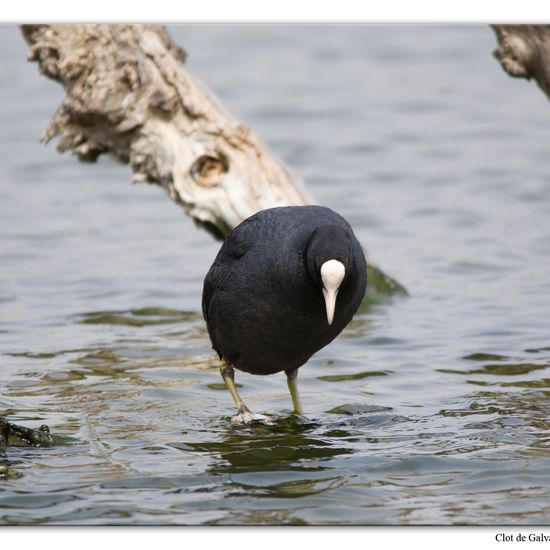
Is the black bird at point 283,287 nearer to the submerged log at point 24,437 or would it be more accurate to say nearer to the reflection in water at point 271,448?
the reflection in water at point 271,448

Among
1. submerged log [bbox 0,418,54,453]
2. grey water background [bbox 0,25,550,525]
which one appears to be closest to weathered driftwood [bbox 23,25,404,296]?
grey water background [bbox 0,25,550,525]

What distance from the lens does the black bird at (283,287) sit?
6.27m

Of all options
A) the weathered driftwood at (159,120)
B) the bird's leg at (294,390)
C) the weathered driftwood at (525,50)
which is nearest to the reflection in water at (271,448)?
the bird's leg at (294,390)

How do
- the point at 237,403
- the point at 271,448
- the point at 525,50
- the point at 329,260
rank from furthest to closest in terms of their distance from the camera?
the point at 525,50 → the point at 237,403 → the point at 271,448 → the point at 329,260

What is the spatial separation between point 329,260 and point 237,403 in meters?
1.63

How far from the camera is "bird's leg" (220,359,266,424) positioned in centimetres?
725

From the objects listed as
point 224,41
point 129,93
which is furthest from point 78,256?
point 224,41

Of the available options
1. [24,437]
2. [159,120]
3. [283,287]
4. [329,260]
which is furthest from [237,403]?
[159,120]

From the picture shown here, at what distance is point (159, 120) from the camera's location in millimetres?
9445

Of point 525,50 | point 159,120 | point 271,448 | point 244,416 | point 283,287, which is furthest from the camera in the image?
point 159,120

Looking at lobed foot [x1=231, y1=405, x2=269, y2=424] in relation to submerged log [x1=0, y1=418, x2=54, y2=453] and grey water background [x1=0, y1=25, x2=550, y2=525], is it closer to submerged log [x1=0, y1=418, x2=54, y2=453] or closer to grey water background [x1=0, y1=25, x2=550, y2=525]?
grey water background [x1=0, y1=25, x2=550, y2=525]

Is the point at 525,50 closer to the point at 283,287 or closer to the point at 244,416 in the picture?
the point at 283,287

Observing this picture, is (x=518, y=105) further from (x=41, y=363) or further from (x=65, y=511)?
(x=65, y=511)

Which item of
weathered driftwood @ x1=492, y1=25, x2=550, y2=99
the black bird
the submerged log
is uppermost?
weathered driftwood @ x1=492, y1=25, x2=550, y2=99
